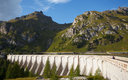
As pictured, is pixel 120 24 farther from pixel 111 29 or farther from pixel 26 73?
pixel 26 73

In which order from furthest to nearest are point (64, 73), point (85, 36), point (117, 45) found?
point (85, 36) < point (117, 45) < point (64, 73)

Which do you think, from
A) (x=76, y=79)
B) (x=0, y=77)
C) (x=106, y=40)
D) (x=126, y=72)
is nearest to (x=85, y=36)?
(x=106, y=40)

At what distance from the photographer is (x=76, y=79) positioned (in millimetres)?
40719

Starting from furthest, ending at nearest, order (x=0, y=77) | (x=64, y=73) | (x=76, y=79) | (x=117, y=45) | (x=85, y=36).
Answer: (x=85, y=36)
(x=117, y=45)
(x=0, y=77)
(x=64, y=73)
(x=76, y=79)

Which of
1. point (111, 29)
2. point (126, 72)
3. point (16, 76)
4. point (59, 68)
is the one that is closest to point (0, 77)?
point (16, 76)

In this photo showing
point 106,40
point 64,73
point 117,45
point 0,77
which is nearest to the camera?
point 64,73

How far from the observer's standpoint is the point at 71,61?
67.9 metres

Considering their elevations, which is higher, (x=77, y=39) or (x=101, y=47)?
(x=77, y=39)

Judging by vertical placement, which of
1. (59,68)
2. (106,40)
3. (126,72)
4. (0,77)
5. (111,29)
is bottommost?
(0,77)

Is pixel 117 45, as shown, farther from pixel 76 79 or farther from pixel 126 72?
pixel 126 72

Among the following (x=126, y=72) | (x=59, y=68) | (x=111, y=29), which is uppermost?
(x=111, y=29)

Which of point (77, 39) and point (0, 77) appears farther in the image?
point (77, 39)

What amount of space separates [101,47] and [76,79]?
134m

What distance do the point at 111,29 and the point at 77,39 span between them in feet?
167
